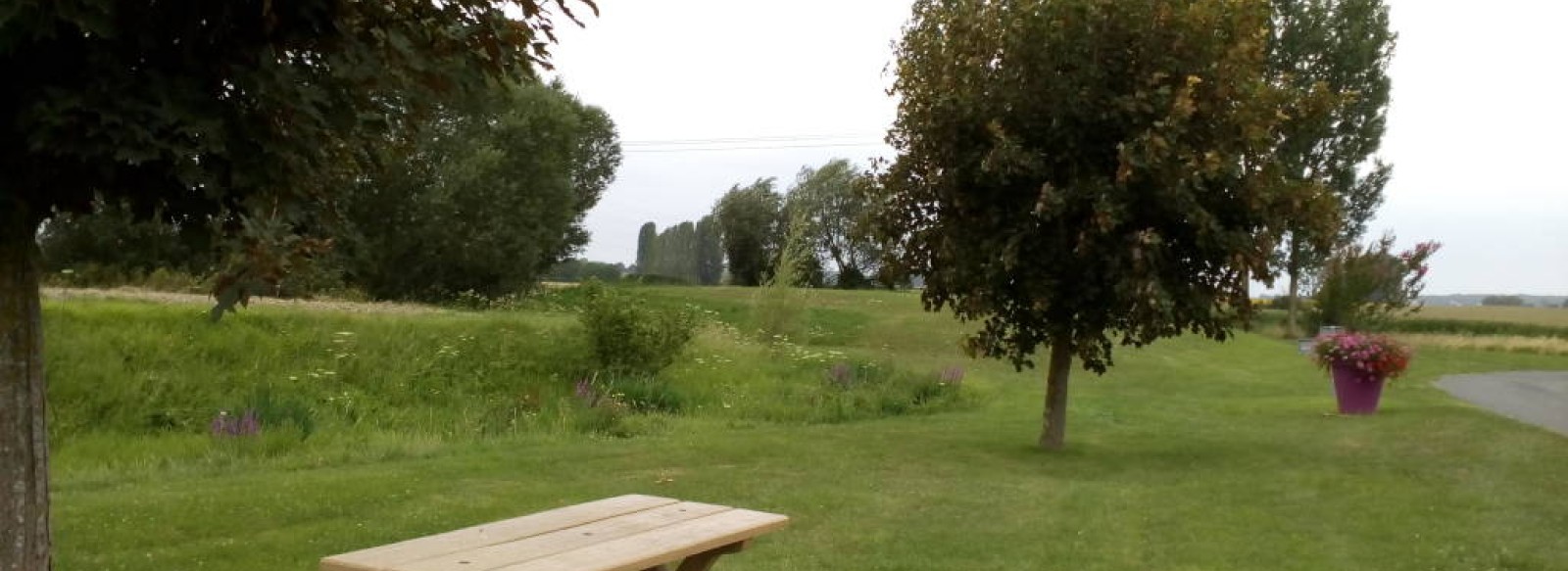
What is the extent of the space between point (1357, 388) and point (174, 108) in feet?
54.5

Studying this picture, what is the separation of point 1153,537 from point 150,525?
241 inches

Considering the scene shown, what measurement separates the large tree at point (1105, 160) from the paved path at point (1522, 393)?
601 cm

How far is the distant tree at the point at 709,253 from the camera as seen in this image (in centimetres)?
6906

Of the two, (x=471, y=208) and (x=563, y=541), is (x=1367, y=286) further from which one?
(x=563, y=541)

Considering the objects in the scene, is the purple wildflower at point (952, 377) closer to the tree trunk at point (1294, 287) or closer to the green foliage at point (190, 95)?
the green foliage at point (190, 95)

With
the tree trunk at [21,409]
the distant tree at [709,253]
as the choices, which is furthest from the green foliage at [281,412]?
the distant tree at [709,253]

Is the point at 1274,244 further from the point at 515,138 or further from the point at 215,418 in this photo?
the point at 515,138

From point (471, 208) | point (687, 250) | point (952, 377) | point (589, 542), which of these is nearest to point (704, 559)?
point (589, 542)

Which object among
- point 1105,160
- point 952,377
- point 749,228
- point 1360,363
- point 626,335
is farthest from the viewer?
point 749,228

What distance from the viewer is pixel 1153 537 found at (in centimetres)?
816

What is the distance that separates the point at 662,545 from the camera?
4.52m

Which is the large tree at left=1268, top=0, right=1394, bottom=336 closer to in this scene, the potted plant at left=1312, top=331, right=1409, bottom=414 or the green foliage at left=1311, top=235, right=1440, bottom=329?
the green foliage at left=1311, top=235, right=1440, bottom=329

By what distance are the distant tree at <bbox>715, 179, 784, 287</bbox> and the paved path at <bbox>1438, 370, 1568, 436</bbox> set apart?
3875 cm

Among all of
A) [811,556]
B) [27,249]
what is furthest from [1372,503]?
[27,249]
